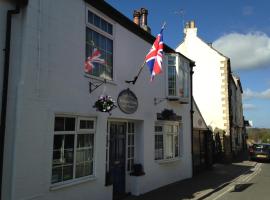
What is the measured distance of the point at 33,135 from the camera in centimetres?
667

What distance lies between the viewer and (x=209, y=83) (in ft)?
87.9

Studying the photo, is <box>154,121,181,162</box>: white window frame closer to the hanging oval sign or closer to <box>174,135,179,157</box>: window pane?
<box>174,135,179,157</box>: window pane

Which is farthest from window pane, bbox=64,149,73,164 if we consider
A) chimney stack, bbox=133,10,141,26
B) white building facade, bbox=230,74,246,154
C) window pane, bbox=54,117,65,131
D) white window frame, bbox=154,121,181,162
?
white building facade, bbox=230,74,246,154

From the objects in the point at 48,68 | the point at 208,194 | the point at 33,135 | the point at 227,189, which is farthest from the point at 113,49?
the point at 227,189

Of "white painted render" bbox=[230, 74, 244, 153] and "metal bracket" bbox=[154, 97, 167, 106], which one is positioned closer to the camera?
"metal bracket" bbox=[154, 97, 167, 106]

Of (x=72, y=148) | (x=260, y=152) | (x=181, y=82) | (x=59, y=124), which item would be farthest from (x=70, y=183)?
(x=260, y=152)

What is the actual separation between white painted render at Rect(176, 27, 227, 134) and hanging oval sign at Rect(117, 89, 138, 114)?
54.9 ft

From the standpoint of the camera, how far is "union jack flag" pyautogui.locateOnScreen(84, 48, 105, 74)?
8.64 m

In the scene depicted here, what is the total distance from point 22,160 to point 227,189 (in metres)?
9.04

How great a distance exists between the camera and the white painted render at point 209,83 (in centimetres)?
2644

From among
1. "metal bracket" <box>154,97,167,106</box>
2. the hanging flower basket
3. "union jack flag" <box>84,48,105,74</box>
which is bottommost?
the hanging flower basket

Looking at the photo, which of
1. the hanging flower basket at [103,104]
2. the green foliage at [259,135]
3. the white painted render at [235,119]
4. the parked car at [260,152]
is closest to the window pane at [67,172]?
the hanging flower basket at [103,104]

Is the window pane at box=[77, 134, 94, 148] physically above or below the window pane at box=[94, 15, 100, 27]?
below

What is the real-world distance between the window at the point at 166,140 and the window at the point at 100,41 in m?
4.03
